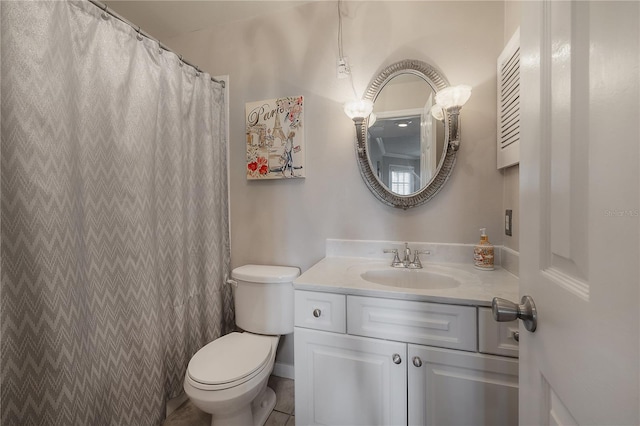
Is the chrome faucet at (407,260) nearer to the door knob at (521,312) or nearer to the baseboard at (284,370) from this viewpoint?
the door knob at (521,312)

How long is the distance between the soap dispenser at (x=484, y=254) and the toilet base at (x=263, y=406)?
1.37 m

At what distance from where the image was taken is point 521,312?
1.66 ft

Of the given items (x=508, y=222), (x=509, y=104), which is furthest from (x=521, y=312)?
(x=509, y=104)

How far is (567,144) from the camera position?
0.39 meters

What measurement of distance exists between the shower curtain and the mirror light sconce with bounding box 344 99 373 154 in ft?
2.92

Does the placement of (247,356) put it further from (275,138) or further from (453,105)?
(453,105)

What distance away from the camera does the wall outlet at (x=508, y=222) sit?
1198 millimetres

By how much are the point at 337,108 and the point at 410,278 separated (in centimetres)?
106

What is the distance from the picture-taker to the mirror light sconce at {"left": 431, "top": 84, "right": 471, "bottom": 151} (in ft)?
3.98

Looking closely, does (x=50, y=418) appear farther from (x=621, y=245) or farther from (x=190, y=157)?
(x=621, y=245)

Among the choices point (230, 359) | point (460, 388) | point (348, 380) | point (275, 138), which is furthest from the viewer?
point (275, 138)

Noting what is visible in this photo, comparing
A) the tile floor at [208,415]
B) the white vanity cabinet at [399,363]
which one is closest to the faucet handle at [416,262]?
the white vanity cabinet at [399,363]

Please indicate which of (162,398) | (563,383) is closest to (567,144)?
(563,383)

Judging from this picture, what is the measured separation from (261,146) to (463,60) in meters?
1.25
